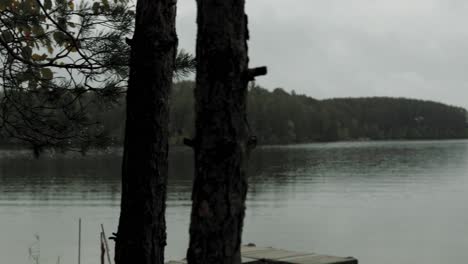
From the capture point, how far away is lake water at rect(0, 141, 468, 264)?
27.5 m

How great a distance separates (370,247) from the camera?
93.7 feet

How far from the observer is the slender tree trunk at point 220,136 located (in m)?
3.47

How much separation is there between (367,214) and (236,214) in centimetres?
3756

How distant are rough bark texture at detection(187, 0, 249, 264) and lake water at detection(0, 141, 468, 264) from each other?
15203mm

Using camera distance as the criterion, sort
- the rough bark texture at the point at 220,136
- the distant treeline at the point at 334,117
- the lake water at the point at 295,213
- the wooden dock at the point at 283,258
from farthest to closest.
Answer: the distant treeline at the point at 334,117, the lake water at the point at 295,213, the wooden dock at the point at 283,258, the rough bark texture at the point at 220,136

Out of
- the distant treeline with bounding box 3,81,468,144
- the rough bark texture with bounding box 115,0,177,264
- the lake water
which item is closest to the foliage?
the rough bark texture with bounding box 115,0,177,264

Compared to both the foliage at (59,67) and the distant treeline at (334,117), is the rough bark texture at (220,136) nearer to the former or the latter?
the foliage at (59,67)

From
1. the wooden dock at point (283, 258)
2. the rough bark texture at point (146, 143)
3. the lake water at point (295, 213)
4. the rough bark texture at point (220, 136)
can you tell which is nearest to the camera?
the rough bark texture at point (220, 136)

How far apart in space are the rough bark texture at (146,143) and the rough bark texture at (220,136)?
6.94ft

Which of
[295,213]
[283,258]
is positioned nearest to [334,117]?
[295,213]

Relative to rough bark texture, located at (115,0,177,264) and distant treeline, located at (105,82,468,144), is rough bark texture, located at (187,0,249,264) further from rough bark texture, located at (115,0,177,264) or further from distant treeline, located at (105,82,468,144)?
distant treeline, located at (105,82,468,144)

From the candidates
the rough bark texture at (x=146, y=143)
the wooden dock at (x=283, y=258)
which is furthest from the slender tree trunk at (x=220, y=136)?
the wooden dock at (x=283, y=258)

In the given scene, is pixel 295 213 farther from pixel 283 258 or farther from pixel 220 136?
pixel 220 136

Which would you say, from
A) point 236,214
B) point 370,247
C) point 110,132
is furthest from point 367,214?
point 236,214
